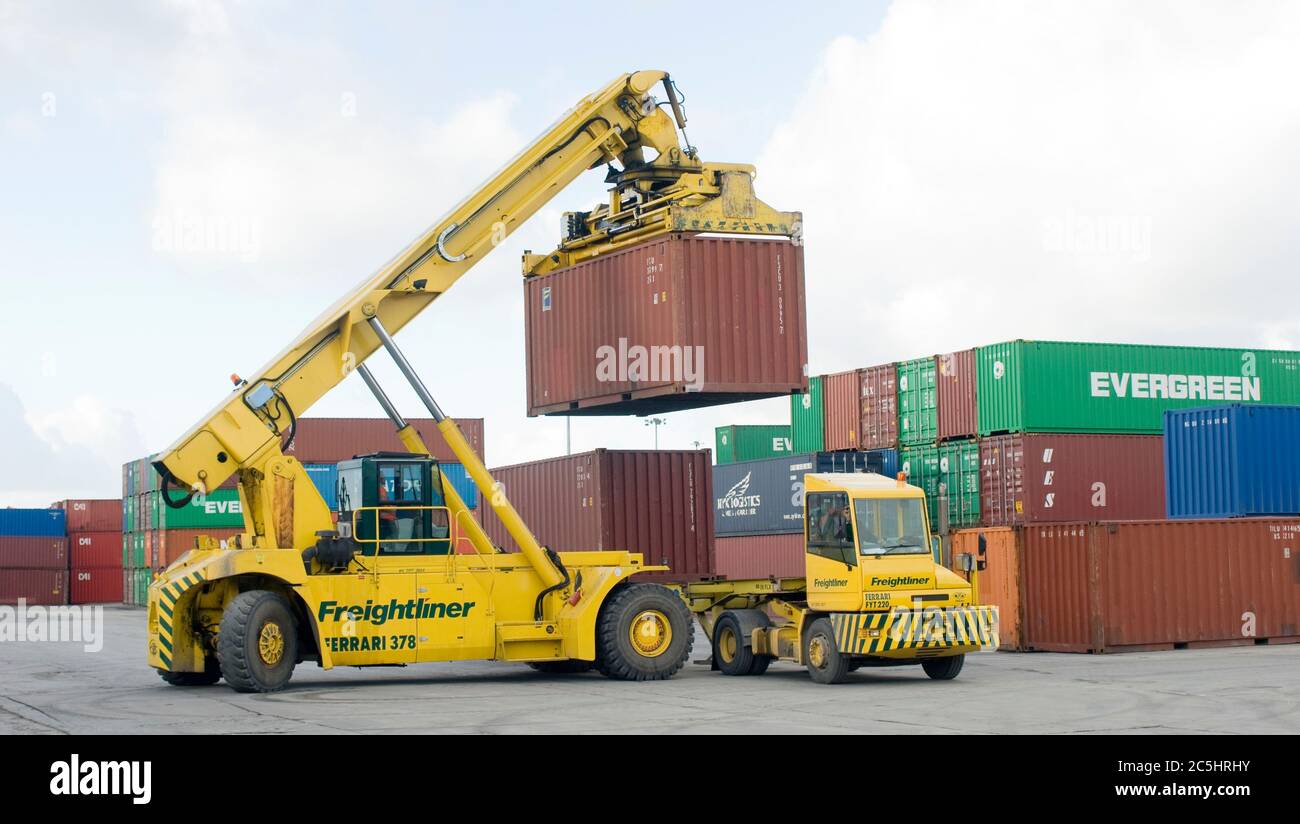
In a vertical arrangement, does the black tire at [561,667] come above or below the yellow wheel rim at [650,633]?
below

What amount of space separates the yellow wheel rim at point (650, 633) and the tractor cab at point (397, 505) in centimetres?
278

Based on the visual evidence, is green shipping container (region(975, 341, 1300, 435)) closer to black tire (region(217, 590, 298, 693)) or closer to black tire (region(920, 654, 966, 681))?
black tire (region(920, 654, 966, 681))

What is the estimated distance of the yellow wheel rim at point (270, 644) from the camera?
714 inches

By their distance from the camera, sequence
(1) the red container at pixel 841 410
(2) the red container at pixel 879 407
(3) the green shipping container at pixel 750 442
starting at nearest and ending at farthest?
1. (2) the red container at pixel 879 407
2. (1) the red container at pixel 841 410
3. (3) the green shipping container at pixel 750 442

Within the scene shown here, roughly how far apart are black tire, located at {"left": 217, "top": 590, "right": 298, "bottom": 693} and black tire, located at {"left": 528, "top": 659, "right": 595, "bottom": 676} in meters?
4.18

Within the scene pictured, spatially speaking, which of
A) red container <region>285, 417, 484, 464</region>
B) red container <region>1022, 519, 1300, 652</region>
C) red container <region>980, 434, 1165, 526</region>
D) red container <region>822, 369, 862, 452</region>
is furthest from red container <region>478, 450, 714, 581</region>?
red container <region>285, 417, 484, 464</region>

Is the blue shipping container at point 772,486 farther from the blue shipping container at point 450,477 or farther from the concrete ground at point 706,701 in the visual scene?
the concrete ground at point 706,701

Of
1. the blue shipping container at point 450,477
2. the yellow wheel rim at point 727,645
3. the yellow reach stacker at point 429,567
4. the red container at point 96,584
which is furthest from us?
the red container at point 96,584

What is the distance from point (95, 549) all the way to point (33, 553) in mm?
3273

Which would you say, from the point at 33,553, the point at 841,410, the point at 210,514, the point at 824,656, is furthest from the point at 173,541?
the point at 824,656

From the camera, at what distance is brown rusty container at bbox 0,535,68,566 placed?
68.6 m

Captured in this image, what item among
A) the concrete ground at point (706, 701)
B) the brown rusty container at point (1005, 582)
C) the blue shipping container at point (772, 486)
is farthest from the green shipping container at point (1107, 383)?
the concrete ground at point (706, 701)

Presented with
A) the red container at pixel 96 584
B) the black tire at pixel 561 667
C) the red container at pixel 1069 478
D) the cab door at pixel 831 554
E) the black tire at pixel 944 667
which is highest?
the red container at pixel 1069 478

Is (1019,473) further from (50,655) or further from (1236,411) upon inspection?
(50,655)
